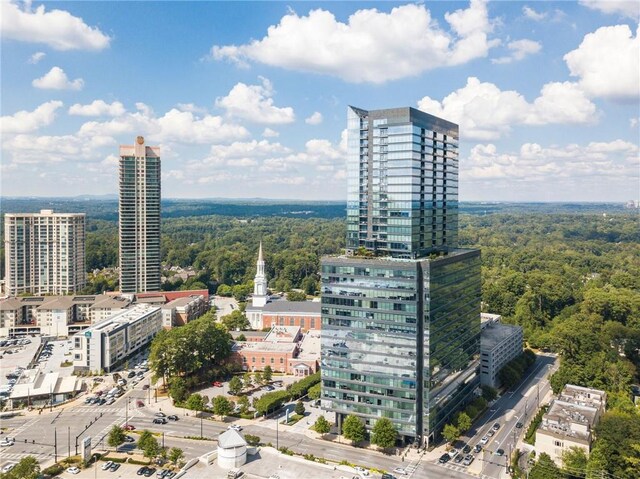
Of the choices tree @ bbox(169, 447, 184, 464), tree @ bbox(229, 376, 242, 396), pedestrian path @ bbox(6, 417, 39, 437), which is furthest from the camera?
tree @ bbox(229, 376, 242, 396)

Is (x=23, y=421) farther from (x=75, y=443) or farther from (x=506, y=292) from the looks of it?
(x=506, y=292)

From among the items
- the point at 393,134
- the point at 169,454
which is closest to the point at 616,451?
the point at 393,134

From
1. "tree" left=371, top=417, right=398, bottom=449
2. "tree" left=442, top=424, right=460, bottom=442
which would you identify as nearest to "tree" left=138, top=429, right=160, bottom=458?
"tree" left=371, top=417, right=398, bottom=449

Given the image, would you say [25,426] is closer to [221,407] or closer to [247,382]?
[221,407]

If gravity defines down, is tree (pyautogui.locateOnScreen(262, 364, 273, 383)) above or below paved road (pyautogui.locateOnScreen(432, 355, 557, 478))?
above

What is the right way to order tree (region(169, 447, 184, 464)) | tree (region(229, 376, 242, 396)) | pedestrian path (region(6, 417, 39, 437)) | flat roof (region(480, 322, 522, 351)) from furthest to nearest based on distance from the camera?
flat roof (region(480, 322, 522, 351)) → tree (region(229, 376, 242, 396)) → pedestrian path (region(6, 417, 39, 437)) → tree (region(169, 447, 184, 464))

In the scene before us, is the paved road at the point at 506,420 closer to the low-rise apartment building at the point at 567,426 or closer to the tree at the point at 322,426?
the low-rise apartment building at the point at 567,426

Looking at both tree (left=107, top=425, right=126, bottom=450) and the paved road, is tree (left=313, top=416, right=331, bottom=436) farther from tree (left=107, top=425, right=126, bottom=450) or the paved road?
tree (left=107, top=425, right=126, bottom=450)

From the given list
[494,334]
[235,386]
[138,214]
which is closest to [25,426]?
[235,386]
